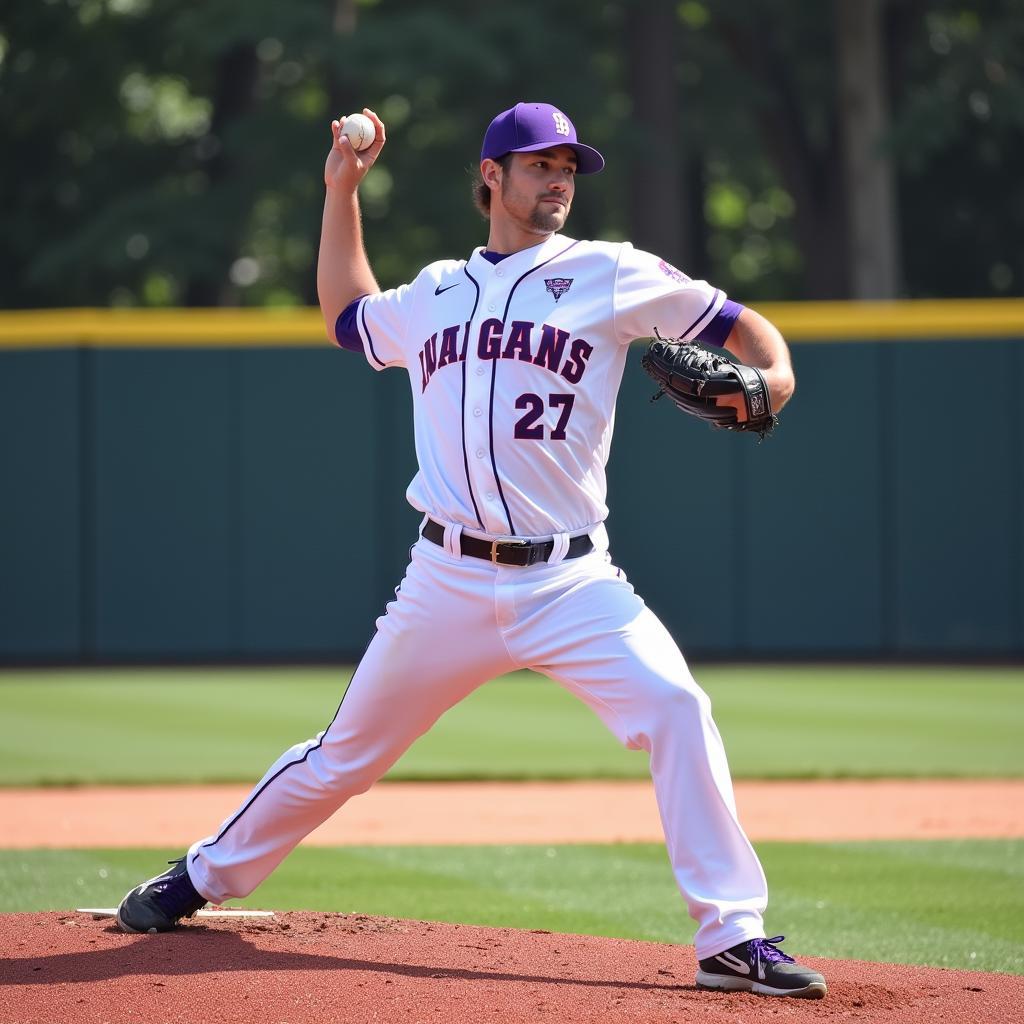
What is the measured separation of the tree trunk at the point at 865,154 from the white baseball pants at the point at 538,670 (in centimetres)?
1561

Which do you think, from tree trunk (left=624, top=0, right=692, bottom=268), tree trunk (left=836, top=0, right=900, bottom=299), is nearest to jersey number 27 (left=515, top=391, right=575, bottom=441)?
tree trunk (left=836, top=0, right=900, bottom=299)

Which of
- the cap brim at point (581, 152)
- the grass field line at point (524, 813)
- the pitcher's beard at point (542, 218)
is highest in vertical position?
the cap brim at point (581, 152)

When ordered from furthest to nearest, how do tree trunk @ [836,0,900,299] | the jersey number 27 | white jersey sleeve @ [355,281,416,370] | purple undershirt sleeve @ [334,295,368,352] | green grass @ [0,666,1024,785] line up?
tree trunk @ [836,0,900,299] < green grass @ [0,666,1024,785] < purple undershirt sleeve @ [334,295,368,352] < white jersey sleeve @ [355,281,416,370] < the jersey number 27

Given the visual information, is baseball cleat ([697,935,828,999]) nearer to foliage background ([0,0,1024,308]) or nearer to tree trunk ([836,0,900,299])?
tree trunk ([836,0,900,299])

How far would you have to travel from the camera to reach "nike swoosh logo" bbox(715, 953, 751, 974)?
3783mm

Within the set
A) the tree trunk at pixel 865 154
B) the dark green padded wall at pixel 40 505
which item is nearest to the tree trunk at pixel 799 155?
the tree trunk at pixel 865 154

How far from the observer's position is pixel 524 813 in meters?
7.72

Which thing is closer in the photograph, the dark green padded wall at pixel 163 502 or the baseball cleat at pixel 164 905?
the baseball cleat at pixel 164 905

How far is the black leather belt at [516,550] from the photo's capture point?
3975 mm

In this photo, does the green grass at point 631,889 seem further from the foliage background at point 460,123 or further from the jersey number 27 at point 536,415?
the foliage background at point 460,123

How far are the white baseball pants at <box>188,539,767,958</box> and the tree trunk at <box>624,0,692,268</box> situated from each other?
16.8 metres

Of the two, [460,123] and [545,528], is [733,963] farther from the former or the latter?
[460,123]

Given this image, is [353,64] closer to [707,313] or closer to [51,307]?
[51,307]

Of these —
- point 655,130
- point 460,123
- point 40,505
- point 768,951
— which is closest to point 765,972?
point 768,951
